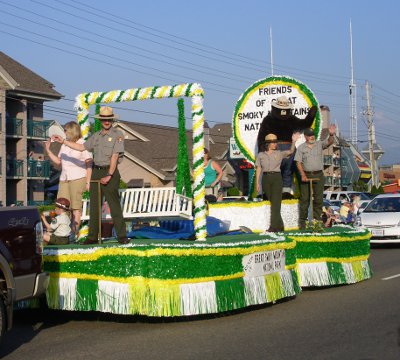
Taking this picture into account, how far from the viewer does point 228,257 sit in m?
9.23

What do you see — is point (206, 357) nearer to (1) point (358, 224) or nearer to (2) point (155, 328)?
(2) point (155, 328)

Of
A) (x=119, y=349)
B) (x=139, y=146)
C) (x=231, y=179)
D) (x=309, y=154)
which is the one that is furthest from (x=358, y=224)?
(x=231, y=179)

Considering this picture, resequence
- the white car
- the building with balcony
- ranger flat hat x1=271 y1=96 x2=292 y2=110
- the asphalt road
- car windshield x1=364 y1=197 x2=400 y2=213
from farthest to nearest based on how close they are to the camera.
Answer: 1. the building with balcony
2. car windshield x1=364 y1=197 x2=400 y2=213
3. the white car
4. ranger flat hat x1=271 y1=96 x2=292 y2=110
5. the asphalt road

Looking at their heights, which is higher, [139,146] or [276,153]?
[139,146]

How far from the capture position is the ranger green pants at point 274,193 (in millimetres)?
12305

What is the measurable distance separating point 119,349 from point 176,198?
4009 millimetres

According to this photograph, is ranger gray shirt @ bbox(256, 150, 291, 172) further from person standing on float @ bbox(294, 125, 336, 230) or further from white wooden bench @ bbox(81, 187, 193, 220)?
white wooden bench @ bbox(81, 187, 193, 220)

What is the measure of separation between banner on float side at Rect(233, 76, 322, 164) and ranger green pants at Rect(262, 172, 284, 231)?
2892mm

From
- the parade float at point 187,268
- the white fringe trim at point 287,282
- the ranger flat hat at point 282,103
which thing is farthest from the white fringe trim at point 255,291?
the ranger flat hat at point 282,103

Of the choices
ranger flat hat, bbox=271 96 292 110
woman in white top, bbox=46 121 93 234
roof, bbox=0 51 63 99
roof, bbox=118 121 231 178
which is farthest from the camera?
roof, bbox=118 121 231 178

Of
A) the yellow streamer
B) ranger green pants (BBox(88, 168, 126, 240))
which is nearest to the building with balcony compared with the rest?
ranger green pants (BBox(88, 168, 126, 240))

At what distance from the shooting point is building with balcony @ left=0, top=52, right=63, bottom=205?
4529 centimetres

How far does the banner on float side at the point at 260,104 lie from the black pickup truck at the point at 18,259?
26.8 ft

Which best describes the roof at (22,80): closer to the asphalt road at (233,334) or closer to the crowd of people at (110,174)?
the crowd of people at (110,174)
